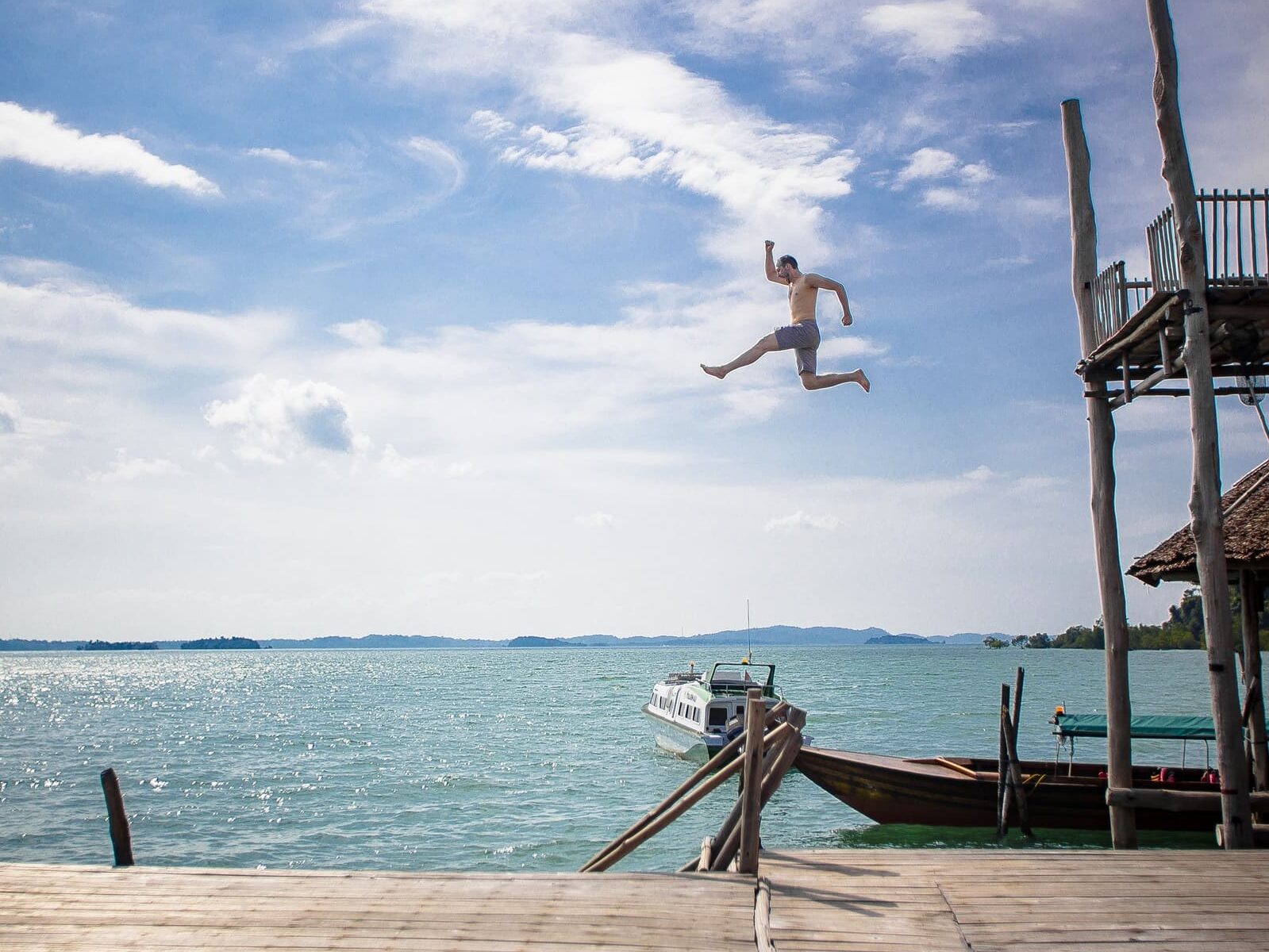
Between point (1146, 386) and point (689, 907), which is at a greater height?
point (1146, 386)

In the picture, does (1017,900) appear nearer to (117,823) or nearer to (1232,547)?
(117,823)

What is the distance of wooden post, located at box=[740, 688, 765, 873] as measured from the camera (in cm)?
757

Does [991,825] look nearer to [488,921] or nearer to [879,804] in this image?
[879,804]

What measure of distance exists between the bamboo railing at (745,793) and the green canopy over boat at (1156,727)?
7924 millimetres

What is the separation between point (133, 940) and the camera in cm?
641

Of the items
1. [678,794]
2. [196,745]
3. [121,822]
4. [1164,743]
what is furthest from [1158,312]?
[196,745]

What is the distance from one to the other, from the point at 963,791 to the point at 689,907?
11.5 m

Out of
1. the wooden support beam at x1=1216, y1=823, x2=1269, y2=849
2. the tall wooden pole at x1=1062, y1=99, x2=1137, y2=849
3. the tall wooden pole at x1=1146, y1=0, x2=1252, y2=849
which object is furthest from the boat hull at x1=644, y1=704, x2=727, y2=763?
the tall wooden pole at x1=1146, y1=0, x2=1252, y2=849

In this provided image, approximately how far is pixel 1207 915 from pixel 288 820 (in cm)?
2277

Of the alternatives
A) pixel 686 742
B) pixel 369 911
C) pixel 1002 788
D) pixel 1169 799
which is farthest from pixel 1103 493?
pixel 686 742

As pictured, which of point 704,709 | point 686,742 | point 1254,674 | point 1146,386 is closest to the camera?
point 1146,386

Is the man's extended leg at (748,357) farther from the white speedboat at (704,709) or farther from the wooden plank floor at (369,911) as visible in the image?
the white speedboat at (704,709)

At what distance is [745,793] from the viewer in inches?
300

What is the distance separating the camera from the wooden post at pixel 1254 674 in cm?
1237
